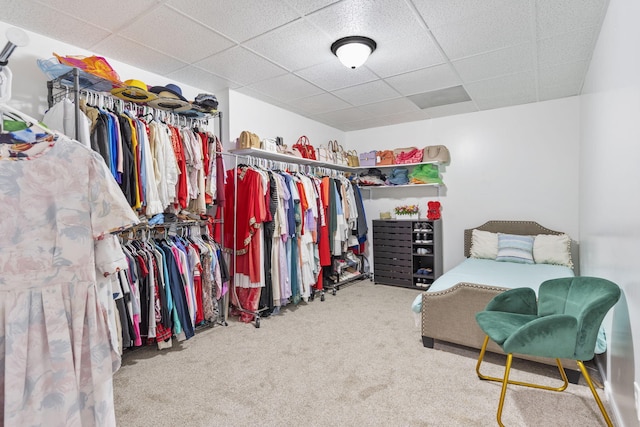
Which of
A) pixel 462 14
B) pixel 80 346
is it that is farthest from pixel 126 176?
pixel 462 14

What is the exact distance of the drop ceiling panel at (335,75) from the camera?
9.93ft

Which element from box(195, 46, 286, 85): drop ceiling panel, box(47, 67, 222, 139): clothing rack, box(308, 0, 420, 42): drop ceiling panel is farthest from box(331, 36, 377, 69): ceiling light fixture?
box(47, 67, 222, 139): clothing rack

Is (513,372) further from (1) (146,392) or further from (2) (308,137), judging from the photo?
(2) (308,137)

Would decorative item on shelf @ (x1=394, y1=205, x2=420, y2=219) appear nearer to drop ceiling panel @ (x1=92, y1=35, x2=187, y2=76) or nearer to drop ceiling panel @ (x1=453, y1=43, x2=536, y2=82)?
drop ceiling panel @ (x1=453, y1=43, x2=536, y2=82)

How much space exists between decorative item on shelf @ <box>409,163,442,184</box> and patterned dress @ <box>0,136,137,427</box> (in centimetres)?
420

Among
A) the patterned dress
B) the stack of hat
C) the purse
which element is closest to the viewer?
the patterned dress

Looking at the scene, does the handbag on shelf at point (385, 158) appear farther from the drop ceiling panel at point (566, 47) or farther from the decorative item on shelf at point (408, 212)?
the drop ceiling panel at point (566, 47)

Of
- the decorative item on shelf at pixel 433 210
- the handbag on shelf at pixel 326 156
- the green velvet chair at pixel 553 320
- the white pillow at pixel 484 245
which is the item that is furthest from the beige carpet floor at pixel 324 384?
the handbag on shelf at pixel 326 156

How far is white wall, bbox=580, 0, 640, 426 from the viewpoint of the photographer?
4.84 ft

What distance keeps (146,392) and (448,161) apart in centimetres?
435

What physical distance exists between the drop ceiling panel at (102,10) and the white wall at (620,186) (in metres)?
2.60

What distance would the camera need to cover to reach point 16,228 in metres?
1.03

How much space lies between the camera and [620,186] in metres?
1.74

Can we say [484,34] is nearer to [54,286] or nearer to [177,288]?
[54,286]
